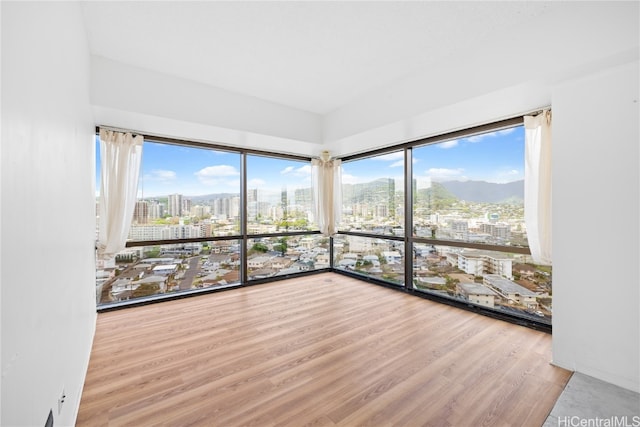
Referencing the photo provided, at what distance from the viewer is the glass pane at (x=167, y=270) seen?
11.1 feet

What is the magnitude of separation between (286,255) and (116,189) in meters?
2.62

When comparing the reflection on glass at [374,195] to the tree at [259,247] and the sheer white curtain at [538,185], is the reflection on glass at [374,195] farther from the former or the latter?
the sheer white curtain at [538,185]

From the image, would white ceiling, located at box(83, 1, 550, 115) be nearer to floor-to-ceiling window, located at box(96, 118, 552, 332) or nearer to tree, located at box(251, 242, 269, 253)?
floor-to-ceiling window, located at box(96, 118, 552, 332)

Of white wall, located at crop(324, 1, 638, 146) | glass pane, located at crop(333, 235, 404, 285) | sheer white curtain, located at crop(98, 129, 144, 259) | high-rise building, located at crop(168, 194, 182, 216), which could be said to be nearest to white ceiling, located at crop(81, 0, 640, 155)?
white wall, located at crop(324, 1, 638, 146)

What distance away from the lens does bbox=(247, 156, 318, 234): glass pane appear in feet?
14.6
